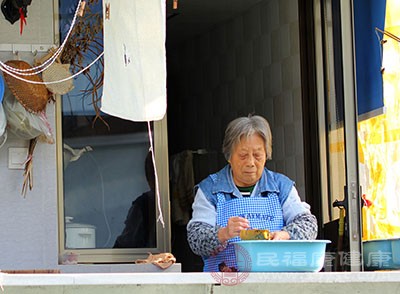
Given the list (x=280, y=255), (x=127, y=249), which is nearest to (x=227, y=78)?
(x=127, y=249)

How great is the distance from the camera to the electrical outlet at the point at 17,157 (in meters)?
5.80

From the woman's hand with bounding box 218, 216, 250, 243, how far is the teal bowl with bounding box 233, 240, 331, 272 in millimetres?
252

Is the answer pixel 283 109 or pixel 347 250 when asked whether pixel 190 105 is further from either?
pixel 347 250

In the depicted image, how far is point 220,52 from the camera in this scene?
26.7 feet

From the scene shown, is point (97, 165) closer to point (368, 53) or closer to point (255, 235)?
point (255, 235)

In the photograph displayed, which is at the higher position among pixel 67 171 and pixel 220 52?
pixel 220 52

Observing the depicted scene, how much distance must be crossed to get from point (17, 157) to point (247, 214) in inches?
48.3

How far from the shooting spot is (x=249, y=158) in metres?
5.60

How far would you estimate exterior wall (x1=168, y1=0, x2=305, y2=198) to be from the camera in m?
7.04

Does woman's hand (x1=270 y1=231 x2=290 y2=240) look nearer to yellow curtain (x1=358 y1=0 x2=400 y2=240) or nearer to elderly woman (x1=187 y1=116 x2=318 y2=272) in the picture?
elderly woman (x1=187 y1=116 x2=318 y2=272)

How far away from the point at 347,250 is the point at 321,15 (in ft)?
4.93

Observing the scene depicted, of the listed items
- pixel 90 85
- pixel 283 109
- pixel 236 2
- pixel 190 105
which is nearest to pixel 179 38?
pixel 190 105

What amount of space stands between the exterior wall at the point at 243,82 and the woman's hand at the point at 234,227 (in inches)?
63.3

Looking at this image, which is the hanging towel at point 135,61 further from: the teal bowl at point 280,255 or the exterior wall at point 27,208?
the exterior wall at point 27,208
